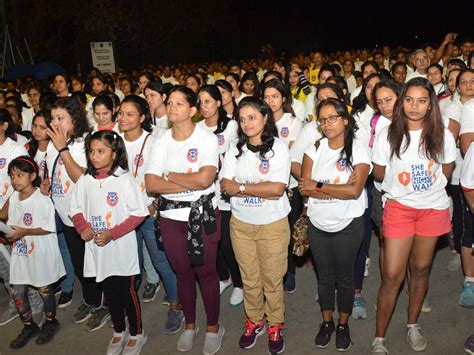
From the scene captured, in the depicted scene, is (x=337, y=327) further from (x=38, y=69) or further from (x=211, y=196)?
(x=38, y=69)

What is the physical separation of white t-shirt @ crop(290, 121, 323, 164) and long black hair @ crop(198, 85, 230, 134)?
2.46 ft

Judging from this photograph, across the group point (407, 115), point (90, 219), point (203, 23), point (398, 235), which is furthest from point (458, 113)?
point (203, 23)

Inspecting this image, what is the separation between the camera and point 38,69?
1634 cm

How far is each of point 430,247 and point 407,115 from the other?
1.00 meters

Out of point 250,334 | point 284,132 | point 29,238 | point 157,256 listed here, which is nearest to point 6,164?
point 29,238

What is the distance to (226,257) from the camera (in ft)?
16.2

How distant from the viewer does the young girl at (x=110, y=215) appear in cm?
401

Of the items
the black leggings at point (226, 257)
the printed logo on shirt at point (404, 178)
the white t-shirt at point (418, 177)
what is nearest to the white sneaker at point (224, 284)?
the black leggings at point (226, 257)

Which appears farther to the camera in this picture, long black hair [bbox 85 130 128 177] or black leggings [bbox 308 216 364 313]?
long black hair [bbox 85 130 128 177]

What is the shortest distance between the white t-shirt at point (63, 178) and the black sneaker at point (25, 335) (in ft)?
3.38

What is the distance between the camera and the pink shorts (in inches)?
142

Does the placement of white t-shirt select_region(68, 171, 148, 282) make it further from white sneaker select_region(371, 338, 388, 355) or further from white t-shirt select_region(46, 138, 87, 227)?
white sneaker select_region(371, 338, 388, 355)

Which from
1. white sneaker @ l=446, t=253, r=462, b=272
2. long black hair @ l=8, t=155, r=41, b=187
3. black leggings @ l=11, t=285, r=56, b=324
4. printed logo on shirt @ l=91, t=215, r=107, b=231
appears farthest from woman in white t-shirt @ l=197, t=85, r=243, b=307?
white sneaker @ l=446, t=253, r=462, b=272

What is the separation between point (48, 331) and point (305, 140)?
2.99 m
